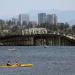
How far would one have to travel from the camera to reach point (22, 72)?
9019 centimetres

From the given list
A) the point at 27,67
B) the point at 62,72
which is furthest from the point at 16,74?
the point at 27,67

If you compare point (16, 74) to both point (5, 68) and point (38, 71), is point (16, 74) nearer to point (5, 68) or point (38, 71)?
point (38, 71)

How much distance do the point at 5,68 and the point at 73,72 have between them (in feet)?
48.3

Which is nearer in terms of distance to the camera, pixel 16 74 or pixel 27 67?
pixel 16 74

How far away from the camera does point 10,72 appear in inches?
3551

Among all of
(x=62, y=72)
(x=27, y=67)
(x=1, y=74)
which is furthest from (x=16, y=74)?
(x=27, y=67)

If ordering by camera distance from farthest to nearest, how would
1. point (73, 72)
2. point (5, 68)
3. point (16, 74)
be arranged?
point (5, 68), point (73, 72), point (16, 74)

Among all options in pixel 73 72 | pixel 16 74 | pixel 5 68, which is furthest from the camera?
pixel 5 68

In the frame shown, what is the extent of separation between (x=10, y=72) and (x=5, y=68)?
911 centimetres

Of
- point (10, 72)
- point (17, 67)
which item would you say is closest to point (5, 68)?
point (17, 67)

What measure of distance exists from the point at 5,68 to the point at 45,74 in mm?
14816

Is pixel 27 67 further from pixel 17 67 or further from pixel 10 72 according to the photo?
pixel 10 72

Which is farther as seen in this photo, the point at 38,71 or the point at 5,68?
the point at 5,68

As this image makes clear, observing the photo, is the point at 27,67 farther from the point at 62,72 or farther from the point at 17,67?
the point at 62,72
